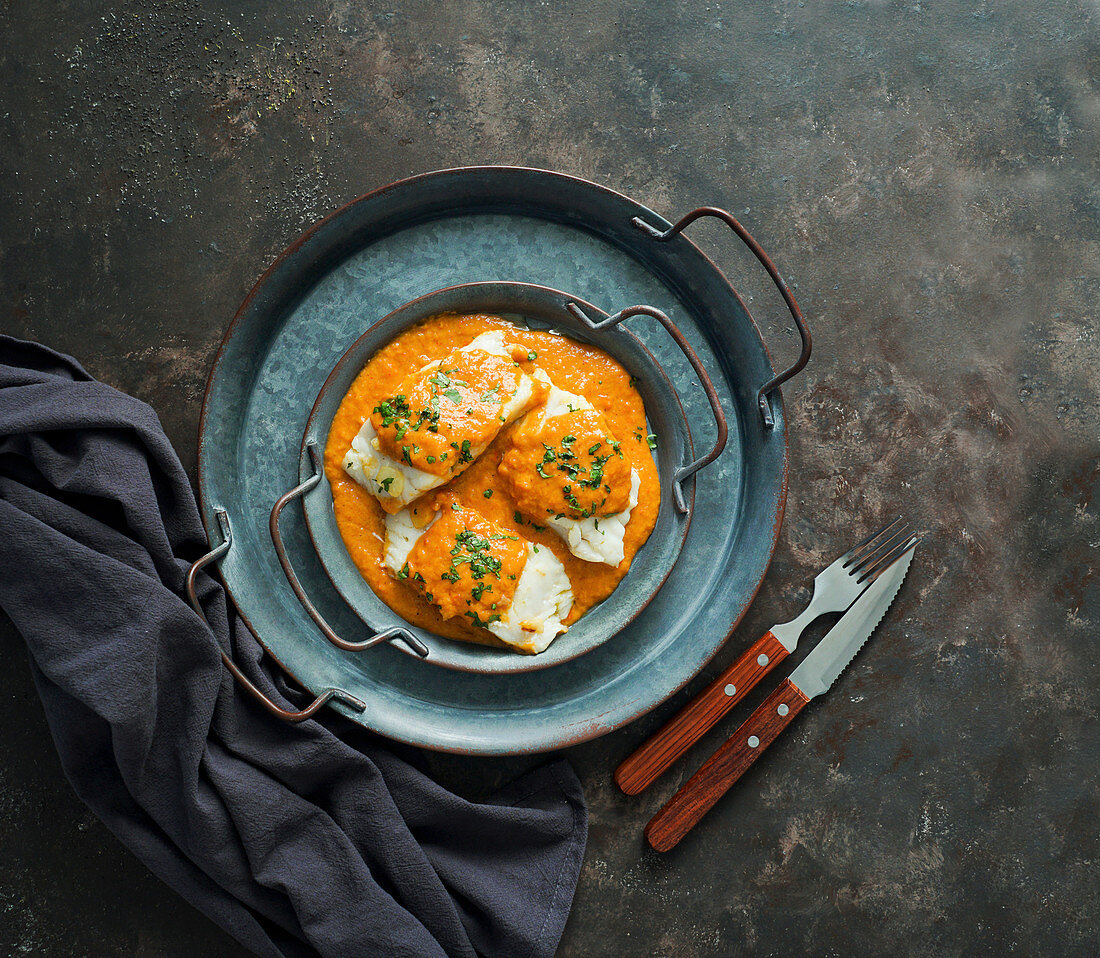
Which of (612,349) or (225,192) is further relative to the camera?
(225,192)

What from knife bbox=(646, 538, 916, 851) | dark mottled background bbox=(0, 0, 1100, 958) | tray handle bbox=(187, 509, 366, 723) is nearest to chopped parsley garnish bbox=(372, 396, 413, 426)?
tray handle bbox=(187, 509, 366, 723)

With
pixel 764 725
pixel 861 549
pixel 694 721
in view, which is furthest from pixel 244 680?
pixel 861 549

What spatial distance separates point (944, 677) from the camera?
2.87 meters

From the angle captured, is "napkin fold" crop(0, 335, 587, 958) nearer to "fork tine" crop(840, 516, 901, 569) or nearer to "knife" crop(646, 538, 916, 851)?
"knife" crop(646, 538, 916, 851)

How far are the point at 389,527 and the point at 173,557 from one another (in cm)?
70

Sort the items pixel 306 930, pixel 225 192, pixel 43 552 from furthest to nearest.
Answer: pixel 225 192 → pixel 306 930 → pixel 43 552

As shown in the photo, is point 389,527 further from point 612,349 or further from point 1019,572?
point 1019,572

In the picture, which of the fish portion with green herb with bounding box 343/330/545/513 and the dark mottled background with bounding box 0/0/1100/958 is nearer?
the fish portion with green herb with bounding box 343/330/545/513

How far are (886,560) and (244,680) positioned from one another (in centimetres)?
237

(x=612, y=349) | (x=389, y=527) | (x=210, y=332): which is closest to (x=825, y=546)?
(x=612, y=349)

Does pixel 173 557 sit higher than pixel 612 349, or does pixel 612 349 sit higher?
pixel 612 349

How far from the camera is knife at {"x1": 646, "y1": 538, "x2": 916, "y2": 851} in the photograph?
2.75 meters

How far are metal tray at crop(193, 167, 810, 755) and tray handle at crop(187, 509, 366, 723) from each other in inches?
0.5

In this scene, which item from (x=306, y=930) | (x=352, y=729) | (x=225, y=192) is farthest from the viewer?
(x=225, y=192)
